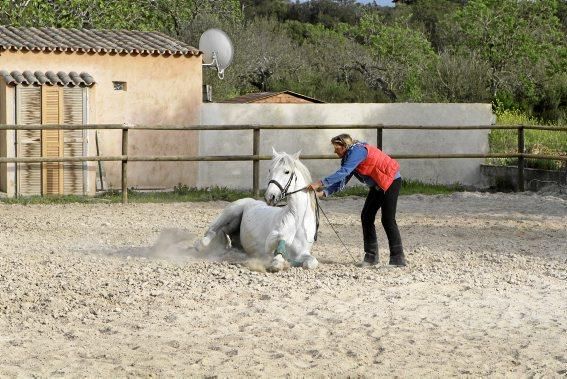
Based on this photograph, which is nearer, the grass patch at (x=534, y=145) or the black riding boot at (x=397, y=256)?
the black riding boot at (x=397, y=256)

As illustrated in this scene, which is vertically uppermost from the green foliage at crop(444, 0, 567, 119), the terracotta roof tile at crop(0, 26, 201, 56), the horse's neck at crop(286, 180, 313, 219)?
the green foliage at crop(444, 0, 567, 119)

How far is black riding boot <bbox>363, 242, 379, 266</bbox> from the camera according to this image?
395 inches

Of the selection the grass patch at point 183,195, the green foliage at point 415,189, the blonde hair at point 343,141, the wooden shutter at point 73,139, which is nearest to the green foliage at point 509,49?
the green foliage at point 415,189

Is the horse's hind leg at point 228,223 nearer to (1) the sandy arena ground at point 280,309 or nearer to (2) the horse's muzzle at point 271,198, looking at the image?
(1) the sandy arena ground at point 280,309

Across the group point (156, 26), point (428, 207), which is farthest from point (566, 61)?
point (428, 207)

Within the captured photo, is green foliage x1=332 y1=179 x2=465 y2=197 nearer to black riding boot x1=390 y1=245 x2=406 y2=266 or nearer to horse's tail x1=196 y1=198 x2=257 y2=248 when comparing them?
horse's tail x1=196 y1=198 x2=257 y2=248

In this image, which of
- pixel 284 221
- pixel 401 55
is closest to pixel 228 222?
pixel 284 221

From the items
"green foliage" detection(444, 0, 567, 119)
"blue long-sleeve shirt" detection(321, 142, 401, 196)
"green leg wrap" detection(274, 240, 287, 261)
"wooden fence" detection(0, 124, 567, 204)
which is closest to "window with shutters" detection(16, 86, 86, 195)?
"wooden fence" detection(0, 124, 567, 204)

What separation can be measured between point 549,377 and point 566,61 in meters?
29.0

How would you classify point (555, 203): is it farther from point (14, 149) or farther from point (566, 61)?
point (566, 61)

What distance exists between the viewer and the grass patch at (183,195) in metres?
16.3

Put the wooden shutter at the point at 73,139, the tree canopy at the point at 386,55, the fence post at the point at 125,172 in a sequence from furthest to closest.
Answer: the tree canopy at the point at 386,55, the wooden shutter at the point at 73,139, the fence post at the point at 125,172

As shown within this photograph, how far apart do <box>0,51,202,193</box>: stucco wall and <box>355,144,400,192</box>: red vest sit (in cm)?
949

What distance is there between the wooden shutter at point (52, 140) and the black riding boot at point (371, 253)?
850 centimetres
